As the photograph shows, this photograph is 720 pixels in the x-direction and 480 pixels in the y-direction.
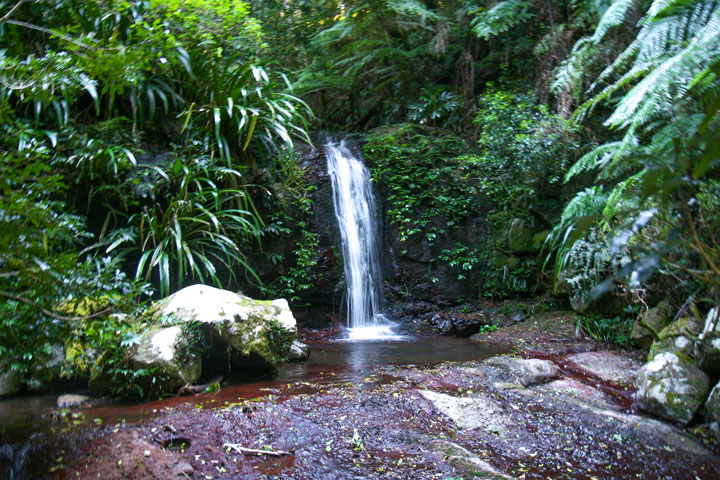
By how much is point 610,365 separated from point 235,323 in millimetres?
3238

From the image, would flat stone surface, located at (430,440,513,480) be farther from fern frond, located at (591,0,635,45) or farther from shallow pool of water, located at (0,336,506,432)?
fern frond, located at (591,0,635,45)

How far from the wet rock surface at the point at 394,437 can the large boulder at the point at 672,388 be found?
5.2 inches

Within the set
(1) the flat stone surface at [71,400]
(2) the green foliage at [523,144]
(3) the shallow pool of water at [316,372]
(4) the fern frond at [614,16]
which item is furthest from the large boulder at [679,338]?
(1) the flat stone surface at [71,400]

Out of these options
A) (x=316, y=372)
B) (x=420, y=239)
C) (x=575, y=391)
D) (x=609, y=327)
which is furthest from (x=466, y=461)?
(x=420, y=239)

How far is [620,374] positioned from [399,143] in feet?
16.0

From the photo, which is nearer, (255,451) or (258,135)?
(255,451)

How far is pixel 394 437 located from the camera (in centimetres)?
246

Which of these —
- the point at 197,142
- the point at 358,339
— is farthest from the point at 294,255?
the point at 197,142

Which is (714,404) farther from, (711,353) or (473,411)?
(473,411)

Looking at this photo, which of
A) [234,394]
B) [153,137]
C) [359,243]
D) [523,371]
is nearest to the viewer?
[234,394]

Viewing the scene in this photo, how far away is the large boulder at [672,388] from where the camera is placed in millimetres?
2930

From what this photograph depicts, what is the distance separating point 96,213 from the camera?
16.4ft

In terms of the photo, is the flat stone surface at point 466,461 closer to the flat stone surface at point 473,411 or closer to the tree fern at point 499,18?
the flat stone surface at point 473,411

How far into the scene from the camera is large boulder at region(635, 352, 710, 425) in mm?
2930
